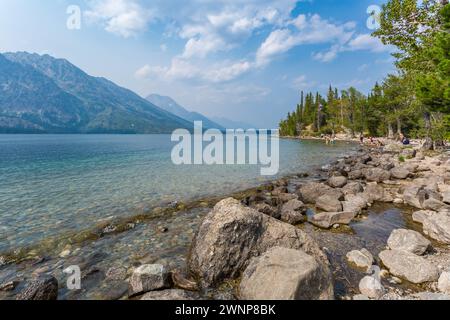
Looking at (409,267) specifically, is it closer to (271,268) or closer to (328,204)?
(271,268)

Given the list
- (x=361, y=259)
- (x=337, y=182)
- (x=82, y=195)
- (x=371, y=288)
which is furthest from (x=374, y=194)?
(x=82, y=195)

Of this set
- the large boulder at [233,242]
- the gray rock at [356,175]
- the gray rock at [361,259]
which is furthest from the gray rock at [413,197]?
the large boulder at [233,242]

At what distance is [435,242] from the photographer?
377 inches

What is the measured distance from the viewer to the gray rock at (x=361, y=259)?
784 centimetres

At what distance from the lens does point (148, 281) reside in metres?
6.67

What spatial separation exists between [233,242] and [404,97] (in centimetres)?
6061

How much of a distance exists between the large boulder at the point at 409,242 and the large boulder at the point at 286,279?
4.73 m

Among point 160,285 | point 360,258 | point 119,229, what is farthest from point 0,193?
point 360,258

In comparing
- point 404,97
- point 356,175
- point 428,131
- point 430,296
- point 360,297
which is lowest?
point 360,297

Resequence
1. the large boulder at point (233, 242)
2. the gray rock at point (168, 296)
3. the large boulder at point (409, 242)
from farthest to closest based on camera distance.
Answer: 1. the large boulder at point (409, 242)
2. the large boulder at point (233, 242)
3. the gray rock at point (168, 296)

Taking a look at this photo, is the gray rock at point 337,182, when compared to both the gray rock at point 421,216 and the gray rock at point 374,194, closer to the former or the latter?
the gray rock at point 374,194

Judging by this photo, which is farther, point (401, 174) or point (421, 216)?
point (401, 174)

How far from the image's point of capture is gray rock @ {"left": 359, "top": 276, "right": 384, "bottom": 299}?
20.5ft
